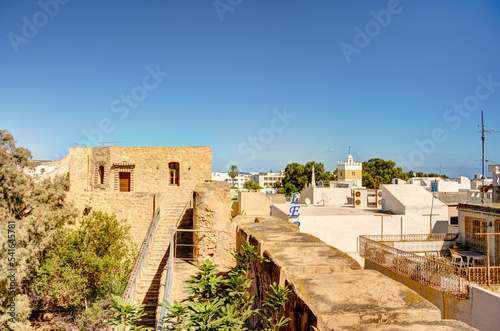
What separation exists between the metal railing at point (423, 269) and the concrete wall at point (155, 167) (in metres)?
12.3

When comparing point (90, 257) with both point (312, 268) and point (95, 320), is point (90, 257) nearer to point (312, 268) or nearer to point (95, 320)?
point (95, 320)

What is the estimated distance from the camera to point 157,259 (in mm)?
12617

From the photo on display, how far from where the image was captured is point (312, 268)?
3.44m

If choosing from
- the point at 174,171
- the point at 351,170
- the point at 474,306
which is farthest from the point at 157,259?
the point at 351,170

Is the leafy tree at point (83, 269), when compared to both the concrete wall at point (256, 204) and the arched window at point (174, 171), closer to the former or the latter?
the concrete wall at point (256, 204)

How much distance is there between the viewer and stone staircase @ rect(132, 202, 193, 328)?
10.6 meters

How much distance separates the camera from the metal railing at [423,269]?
8.82 metres

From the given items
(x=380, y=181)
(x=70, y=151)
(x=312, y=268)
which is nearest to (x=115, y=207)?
(x=70, y=151)

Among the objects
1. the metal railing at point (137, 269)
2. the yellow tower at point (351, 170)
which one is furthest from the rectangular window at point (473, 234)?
the yellow tower at point (351, 170)

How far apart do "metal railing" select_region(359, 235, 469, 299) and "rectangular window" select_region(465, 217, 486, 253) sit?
2.13 metres

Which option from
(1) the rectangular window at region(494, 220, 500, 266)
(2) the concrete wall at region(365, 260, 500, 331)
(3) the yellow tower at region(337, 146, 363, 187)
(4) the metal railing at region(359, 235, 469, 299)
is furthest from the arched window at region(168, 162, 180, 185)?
(3) the yellow tower at region(337, 146, 363, 187)

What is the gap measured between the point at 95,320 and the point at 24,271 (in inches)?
139

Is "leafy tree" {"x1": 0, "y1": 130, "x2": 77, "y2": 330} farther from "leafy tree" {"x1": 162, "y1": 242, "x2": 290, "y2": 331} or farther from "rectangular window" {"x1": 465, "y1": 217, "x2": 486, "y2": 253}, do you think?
"rectangular window" {"x1": 465, "y1": 217, "x2": 486, "y2": 253}

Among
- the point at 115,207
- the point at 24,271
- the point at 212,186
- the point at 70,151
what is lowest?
the point at 24,271
